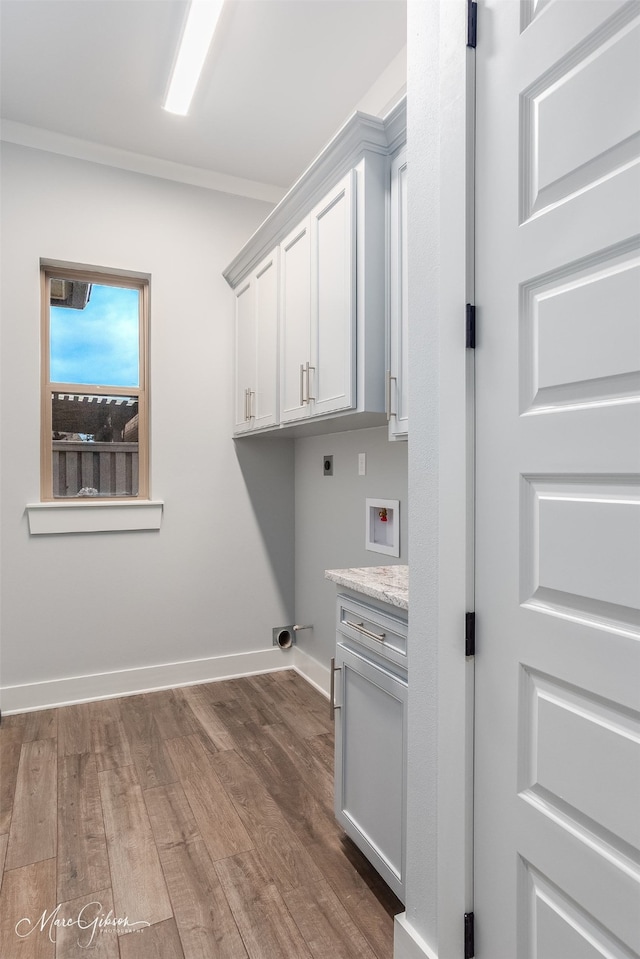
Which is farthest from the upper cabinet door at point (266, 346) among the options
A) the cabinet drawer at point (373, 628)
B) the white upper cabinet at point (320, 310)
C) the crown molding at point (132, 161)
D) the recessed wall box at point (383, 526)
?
the cabinet drawer at point (373, 628)

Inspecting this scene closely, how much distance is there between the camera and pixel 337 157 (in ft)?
6.97

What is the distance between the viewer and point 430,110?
1335mm

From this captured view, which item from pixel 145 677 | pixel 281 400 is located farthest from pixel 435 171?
pixel 145 677

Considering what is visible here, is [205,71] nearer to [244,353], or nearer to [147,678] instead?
[244,353]

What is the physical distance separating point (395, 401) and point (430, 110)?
2.93 ft

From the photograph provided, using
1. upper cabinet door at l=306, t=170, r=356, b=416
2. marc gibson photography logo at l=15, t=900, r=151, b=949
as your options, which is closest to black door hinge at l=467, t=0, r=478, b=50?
upper cabinet door at l=306, t=170, r=356, b=416

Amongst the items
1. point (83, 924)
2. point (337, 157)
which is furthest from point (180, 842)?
point (337, 157)

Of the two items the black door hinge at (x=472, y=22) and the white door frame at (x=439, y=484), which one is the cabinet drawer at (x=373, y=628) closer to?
the white door frame at (x=439, y=484)

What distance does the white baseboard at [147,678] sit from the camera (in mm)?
2988

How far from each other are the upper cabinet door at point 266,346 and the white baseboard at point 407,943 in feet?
6.78

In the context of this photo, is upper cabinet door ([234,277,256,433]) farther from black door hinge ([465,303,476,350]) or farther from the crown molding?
black door hinge ([465,303,476,350])

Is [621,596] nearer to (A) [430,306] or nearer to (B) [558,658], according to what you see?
(B) [558,658]

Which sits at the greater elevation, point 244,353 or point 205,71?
point 205,71

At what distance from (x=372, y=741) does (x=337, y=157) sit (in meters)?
2.07
